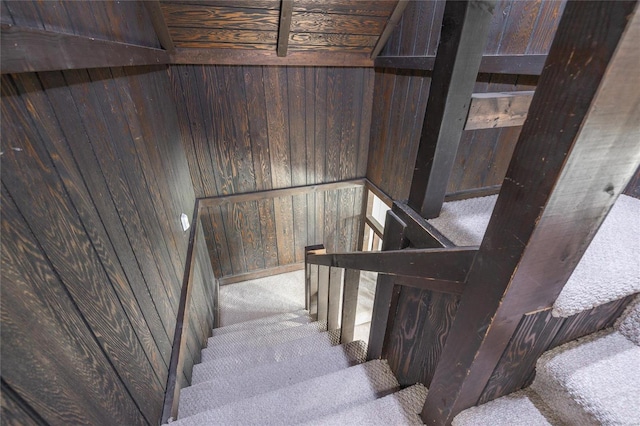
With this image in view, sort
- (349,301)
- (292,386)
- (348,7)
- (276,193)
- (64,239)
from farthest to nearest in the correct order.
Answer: (276,193)
(348,7)
(349,301)
(292,386)
(64,239)

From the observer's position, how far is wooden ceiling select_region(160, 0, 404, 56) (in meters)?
1.91

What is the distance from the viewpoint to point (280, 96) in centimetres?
259

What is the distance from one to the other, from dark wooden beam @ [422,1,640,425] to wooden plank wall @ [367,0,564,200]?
5.66 feet

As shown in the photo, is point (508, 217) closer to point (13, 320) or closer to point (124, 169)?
point (13, 320)

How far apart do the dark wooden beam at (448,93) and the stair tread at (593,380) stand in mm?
521

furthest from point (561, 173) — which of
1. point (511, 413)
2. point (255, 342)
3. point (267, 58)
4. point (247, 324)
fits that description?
point (247, 324)

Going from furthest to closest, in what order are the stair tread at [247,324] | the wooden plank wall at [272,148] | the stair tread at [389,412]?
1. the stair tread at [247,324]
2. the wooden plank wall at [272,148]
3. the stair tread at [389,412]

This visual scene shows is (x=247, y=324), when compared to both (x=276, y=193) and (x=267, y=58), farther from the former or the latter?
(x=267, y=58)

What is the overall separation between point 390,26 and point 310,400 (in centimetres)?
260

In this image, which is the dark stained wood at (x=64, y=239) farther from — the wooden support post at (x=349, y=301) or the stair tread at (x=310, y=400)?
the wooden support post at (x=349, y=301)

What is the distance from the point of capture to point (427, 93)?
6.93 ft

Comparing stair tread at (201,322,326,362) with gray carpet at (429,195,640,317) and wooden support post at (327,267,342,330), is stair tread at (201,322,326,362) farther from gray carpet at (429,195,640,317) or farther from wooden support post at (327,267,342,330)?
gray carpet at (429,195,640,317)

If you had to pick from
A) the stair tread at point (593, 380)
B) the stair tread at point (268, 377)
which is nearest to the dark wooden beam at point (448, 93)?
the stair tread at point (593, 380)

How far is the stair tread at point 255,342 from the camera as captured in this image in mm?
2086
